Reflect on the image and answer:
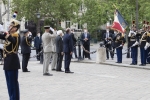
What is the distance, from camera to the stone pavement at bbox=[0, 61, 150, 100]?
10547 mm

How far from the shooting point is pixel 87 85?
493 inches

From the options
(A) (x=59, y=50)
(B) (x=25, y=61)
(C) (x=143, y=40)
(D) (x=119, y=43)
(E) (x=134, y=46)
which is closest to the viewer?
(B) (x=25, y=61)

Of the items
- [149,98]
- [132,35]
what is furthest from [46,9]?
[149,98]

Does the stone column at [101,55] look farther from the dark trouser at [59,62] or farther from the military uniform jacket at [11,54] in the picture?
the military uniform jacket at [11,54]

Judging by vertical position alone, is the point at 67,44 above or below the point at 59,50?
above

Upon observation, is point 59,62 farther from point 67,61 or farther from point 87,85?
point 87,85

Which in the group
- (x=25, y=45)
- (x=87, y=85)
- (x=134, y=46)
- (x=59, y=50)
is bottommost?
(x=87, y=85)

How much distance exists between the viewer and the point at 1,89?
1188cm

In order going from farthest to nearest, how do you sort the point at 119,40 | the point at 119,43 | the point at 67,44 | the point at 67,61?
the point at 119,40 → the point at 119,43 → the point at 67,44 → the point at 67,61

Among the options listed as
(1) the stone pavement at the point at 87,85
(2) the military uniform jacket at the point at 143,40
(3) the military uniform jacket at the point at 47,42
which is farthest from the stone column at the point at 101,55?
(3) the military uniform jacket at the point at 47,42

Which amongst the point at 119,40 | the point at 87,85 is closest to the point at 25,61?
the point at 87,85

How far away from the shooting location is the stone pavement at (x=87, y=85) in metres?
10.5

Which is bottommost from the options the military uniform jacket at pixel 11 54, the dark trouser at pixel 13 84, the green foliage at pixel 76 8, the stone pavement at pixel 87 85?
the stone pavement at pixel 87 85

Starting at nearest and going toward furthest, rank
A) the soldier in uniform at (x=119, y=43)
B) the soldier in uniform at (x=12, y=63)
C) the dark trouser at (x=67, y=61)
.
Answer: the soldier in uniform at (x=12, y=63) < the dark trouser at (x=67, y=61) < the soldier in uniform at (x=119, y=43)
